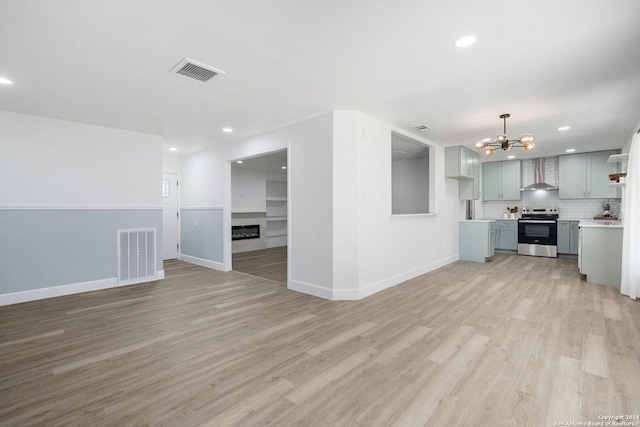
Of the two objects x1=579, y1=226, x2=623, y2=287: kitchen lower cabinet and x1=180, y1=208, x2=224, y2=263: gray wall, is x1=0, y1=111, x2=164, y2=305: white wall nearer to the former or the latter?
x1=180, y1=208, x2=224, y2=263: gray wall

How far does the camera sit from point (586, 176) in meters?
7.22

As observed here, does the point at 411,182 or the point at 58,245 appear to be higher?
the point at 411,182

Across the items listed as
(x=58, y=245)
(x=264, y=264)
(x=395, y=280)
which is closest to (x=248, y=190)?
(x=264, y=264)

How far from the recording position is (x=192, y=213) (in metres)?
6.89

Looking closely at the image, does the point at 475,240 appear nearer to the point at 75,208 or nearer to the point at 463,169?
the point at 463,169

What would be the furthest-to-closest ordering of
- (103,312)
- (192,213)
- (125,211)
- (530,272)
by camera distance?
(192,213)
(530,272)
(125,211)
(103,312)

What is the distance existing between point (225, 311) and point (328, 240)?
160cm

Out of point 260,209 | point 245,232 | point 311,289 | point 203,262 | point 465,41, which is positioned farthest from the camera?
point 260,209

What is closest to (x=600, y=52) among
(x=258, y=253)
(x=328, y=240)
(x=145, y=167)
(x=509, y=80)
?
(x=509, y=80)

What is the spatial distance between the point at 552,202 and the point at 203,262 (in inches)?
355

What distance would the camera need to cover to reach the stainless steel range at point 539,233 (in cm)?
741

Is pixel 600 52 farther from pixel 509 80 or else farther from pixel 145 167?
pixel 145 167

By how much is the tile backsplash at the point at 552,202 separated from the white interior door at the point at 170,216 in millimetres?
8975

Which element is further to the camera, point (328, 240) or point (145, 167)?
point (145, 167)
